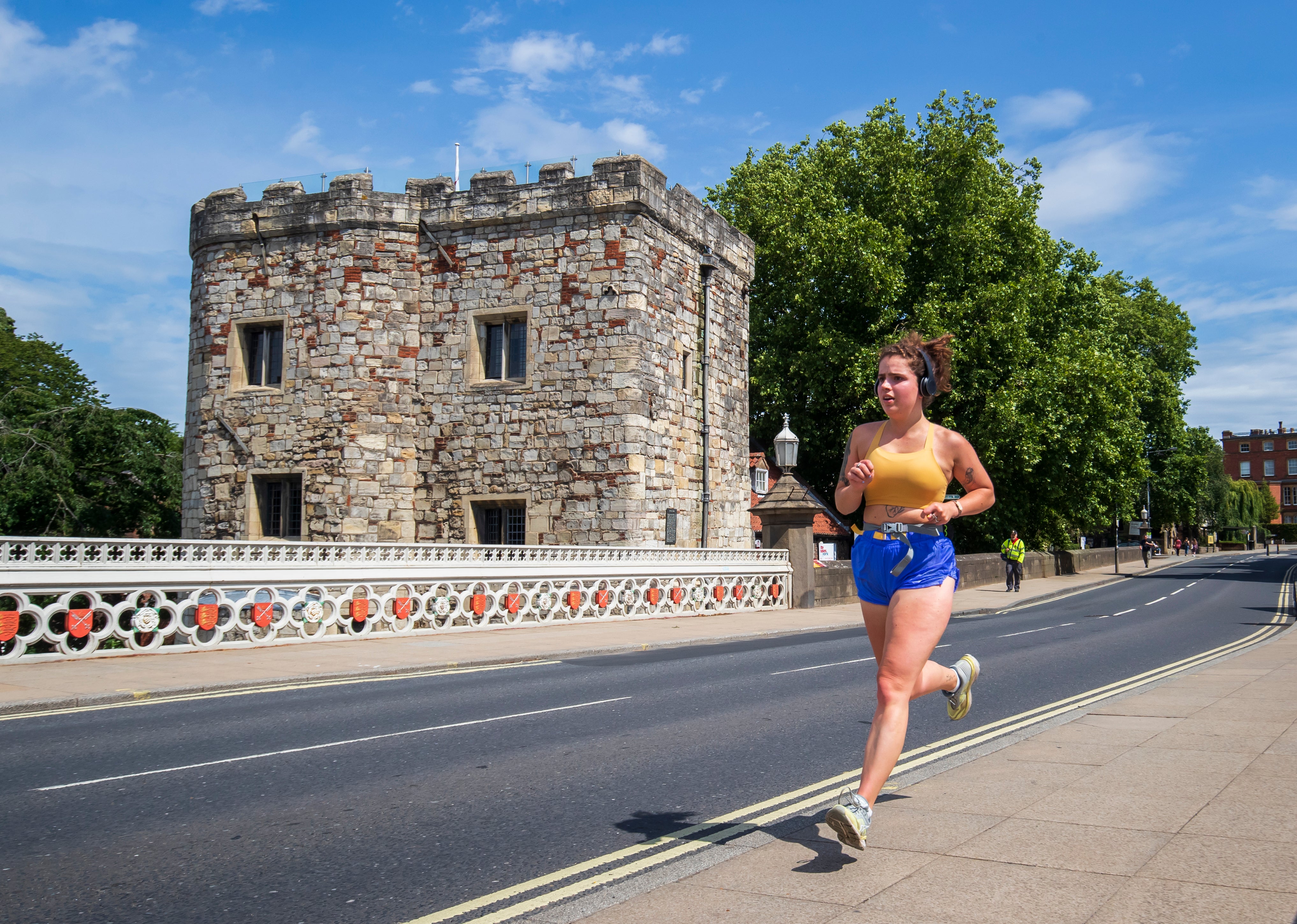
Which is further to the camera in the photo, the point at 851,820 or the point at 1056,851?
the point at 1056,851

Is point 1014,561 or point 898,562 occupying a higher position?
point 898,562

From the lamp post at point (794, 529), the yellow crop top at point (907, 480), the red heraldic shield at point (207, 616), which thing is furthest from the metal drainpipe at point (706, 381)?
the yellow crop top at point (907, 480)

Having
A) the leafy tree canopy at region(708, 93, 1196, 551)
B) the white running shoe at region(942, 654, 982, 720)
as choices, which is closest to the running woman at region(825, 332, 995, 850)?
the white running shoe at region(942, 654, 982, 720)

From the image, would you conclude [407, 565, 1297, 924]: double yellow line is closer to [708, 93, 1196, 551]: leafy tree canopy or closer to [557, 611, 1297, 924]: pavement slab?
[557, 611, 1297, 924]: pavement slab

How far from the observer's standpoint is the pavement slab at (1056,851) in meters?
3.58

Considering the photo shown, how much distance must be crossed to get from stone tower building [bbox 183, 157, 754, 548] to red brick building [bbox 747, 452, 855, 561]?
14.0 metres

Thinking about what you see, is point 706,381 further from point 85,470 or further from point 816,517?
point 85,470

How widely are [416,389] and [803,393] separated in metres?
17.1

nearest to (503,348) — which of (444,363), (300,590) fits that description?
(444,363)

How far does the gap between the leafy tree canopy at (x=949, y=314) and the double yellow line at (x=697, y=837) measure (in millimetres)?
23188

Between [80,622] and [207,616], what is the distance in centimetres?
161

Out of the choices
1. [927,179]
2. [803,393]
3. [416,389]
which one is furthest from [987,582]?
[416,389]

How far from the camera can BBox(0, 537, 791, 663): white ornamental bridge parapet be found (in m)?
11.9

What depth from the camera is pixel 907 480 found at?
4.32 metres
